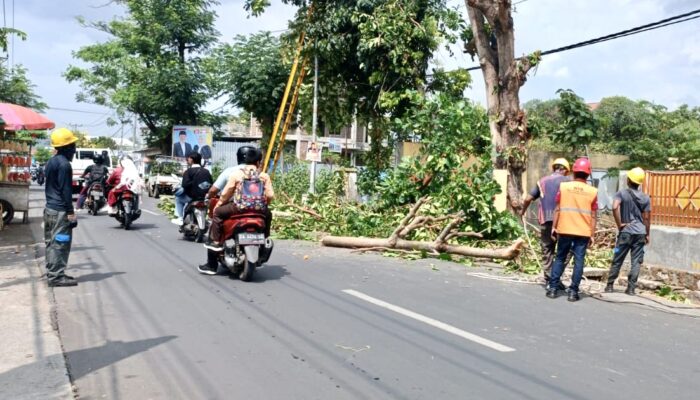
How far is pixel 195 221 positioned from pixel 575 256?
24.9 feet

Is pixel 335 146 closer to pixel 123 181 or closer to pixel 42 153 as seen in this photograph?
pixel 123 181

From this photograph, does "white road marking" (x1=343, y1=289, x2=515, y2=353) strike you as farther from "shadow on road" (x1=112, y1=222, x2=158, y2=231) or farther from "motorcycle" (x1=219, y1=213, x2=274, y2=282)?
"shadow on road" (x1=112, y1=222, x2=158, y2=231)

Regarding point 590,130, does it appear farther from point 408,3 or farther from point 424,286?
point 424,286

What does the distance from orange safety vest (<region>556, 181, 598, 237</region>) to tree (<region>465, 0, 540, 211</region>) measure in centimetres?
722

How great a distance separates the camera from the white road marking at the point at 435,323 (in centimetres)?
564

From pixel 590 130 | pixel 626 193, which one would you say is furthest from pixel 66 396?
pixel 590 130

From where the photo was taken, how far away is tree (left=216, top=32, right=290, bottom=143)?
104ft

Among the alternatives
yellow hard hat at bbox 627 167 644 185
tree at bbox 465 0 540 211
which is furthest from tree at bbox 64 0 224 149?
yellow hard hat at bbox 627 167 644 185

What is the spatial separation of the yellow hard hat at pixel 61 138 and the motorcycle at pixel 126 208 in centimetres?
663

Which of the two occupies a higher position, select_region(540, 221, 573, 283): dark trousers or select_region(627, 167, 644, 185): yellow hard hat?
select_region(627, 167, 644, 185): yellow hard hat

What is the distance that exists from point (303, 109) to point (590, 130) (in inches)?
406

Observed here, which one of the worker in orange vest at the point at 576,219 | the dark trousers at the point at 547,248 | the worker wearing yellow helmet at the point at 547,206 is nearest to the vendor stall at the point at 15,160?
the worker wearing yellow helmet at the point at 547,206

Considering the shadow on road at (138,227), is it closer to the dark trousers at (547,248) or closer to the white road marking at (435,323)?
the white road marking at (435,323)

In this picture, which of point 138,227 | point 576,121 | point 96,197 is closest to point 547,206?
point 576,121
